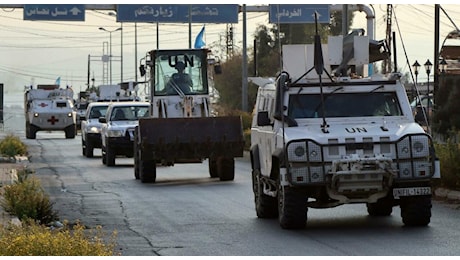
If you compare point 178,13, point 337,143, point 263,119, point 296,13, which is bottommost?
point 337,143

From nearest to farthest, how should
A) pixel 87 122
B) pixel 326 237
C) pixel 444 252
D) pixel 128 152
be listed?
pixel 444 252
pixel 326 237
pixel 128 152
pixel 87 122

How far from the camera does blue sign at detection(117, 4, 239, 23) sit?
194 ft

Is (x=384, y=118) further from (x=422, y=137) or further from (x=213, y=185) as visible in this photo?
(x=213, y=185)

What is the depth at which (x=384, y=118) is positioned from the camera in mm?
17922

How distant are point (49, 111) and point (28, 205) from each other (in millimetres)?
48101

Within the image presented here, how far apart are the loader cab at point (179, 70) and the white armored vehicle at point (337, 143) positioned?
1279 cm

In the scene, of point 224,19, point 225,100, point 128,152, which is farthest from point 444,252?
point 225,100

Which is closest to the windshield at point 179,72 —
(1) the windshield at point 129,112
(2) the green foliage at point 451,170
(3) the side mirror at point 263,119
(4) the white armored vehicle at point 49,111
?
(1) the windshield at point 129,112

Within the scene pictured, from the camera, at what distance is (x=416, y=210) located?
670 inches

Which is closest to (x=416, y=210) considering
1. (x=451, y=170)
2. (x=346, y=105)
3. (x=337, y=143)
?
(x=337, y=143)

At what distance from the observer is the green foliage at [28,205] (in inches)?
741

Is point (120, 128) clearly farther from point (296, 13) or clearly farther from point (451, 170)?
point (296, 13)

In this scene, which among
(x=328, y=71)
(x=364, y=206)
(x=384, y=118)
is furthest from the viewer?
(x=364, y=206)

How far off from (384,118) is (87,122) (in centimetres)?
2634
